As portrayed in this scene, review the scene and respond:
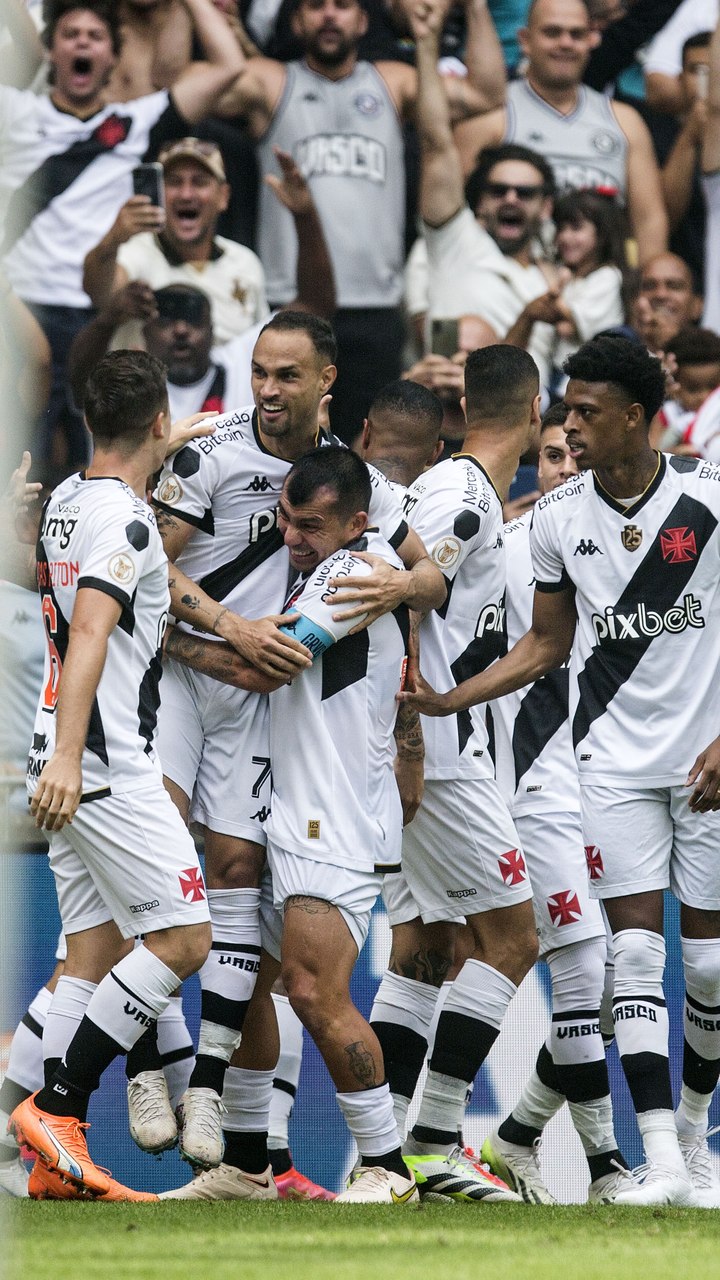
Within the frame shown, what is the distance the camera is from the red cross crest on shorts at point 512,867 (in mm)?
5500

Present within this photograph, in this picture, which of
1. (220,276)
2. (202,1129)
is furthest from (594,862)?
(220,276)

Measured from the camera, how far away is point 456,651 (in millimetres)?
5762

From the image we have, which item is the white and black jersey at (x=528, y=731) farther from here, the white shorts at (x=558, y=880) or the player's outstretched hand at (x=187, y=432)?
the player's outstretched hand at (x=187, y=432)

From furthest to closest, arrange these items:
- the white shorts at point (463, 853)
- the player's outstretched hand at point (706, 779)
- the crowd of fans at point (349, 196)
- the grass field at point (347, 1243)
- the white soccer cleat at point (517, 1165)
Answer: the crowd of fans at point (349, 196) → the white soccer cleat at point (517, 1165) → the white shorts at point (463, 853) → the player's outstretched hand at point (706, 779) → the grass field at point (347, 1243)

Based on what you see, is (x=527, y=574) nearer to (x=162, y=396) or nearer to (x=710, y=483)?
(x=710, y=483)

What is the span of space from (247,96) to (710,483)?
5.35m

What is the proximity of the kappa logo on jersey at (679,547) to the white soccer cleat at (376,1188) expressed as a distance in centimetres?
203

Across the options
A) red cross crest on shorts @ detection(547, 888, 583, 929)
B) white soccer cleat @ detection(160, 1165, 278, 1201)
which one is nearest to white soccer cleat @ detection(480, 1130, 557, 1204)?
red cross crest on shorts @ detection(547, 888, 583, 929)

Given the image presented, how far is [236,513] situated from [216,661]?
499mm

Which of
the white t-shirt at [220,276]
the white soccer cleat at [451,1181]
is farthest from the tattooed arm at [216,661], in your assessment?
the white t-shirt at [220,276]

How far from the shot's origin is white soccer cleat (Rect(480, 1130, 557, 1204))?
20.5ft

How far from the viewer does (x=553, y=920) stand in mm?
6066

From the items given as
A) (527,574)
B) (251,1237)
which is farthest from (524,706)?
(251,1237)

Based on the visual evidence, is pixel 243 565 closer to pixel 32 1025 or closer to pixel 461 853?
pixel 461 853
